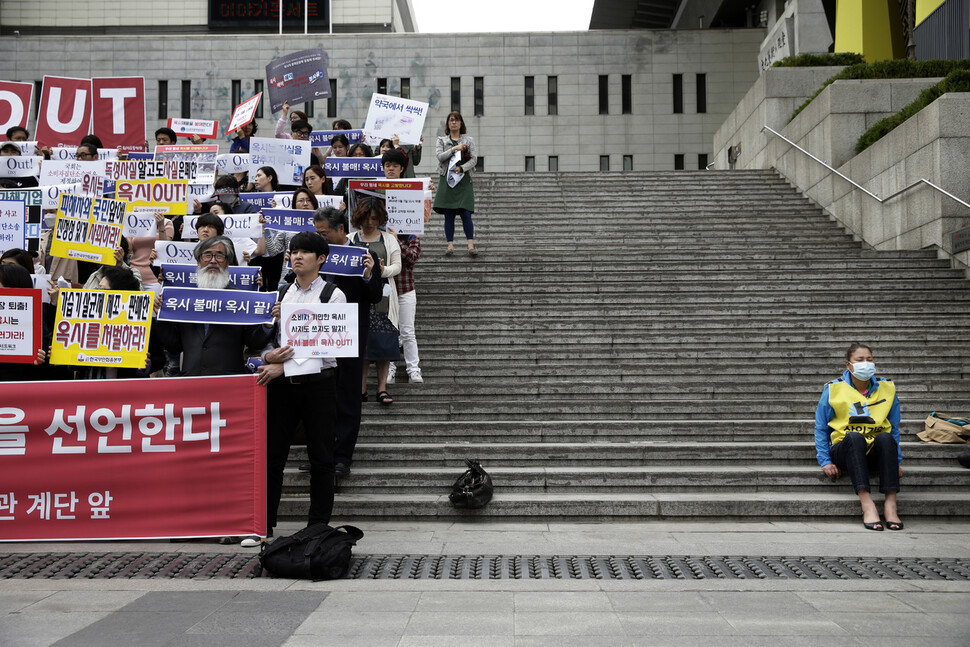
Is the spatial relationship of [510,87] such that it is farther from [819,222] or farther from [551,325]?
[551,325]

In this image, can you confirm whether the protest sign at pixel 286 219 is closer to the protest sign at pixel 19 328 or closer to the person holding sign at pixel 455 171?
the protest sign at pixel 19 328

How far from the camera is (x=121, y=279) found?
24.6ft

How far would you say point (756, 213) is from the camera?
1631 centimetres

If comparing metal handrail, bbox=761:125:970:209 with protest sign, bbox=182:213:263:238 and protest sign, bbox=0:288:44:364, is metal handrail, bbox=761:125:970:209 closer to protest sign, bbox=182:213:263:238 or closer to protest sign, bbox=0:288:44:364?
protest sign, bbox=182:213:263:238

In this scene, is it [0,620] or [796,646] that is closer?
[796,646]

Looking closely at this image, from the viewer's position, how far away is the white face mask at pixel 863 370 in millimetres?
7398

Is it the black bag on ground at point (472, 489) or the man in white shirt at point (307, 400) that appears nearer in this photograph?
the man in white shirt at point (307, 400)

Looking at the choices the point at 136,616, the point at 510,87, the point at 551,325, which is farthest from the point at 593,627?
the point at 510,87

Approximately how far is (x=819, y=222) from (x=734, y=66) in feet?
84.8

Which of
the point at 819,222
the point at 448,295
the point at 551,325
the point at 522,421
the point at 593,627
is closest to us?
the point at 593,627

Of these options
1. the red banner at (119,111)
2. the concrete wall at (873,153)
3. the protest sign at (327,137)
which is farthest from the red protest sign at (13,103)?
the concrete wall at (873,153)

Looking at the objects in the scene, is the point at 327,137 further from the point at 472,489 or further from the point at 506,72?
the point at 506,72

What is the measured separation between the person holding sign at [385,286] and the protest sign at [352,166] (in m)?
3.02

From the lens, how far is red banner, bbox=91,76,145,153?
1409 centimetres
